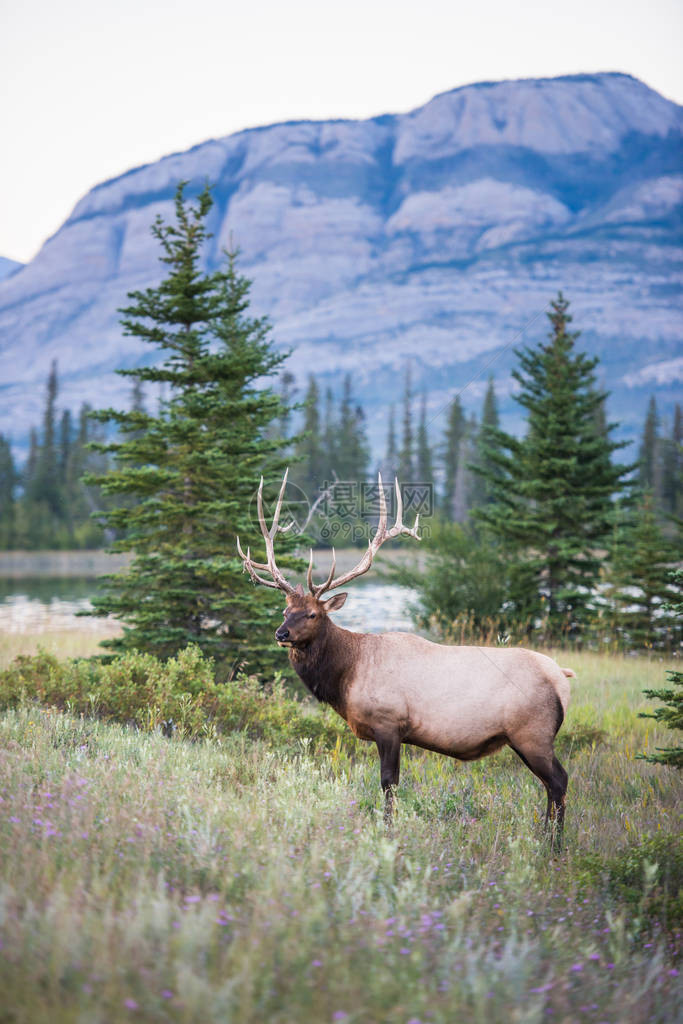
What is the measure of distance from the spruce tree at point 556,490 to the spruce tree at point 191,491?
703 cm

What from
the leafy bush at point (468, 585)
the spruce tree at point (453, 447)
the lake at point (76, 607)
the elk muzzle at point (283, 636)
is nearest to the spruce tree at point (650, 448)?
the spruce tree at point (453, 447)

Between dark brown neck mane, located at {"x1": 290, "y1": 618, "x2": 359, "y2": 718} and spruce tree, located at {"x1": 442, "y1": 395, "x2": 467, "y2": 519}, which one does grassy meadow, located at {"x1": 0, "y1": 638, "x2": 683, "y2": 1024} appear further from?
spruce tree, located at {"x1": 442, "y1": 395, "x2": 467, "y2": 519}

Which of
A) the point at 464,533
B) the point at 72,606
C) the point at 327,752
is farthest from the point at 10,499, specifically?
the point at 327,752

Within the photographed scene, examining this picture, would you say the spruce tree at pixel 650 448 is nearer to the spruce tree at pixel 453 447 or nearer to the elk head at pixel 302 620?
the spruce tree at pixel 453 447

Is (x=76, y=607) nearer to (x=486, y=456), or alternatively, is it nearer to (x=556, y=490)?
(x=486, y=456)

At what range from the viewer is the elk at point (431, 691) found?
5.44m

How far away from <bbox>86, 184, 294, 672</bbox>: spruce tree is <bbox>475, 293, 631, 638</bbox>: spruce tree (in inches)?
277

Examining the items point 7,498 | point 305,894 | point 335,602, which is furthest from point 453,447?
point 305,894

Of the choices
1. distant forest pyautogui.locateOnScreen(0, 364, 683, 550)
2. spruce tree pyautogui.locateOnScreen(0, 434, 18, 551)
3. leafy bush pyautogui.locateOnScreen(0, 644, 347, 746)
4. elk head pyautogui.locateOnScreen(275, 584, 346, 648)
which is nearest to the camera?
elk head pyautogui.locateOnScreen(275, 584, 346, 648)

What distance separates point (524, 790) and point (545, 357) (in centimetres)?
1265

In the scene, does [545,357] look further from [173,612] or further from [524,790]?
[524,790]

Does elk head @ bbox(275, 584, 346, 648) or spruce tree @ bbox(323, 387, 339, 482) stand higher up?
spruce tree @ bbox(323, 387, 339, 482)

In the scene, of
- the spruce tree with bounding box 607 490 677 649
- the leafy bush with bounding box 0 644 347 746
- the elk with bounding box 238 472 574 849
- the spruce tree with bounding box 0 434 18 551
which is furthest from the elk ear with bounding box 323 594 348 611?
the spruce tree with bounding box 0 434 18 551

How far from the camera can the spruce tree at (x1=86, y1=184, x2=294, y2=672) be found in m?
10.4
